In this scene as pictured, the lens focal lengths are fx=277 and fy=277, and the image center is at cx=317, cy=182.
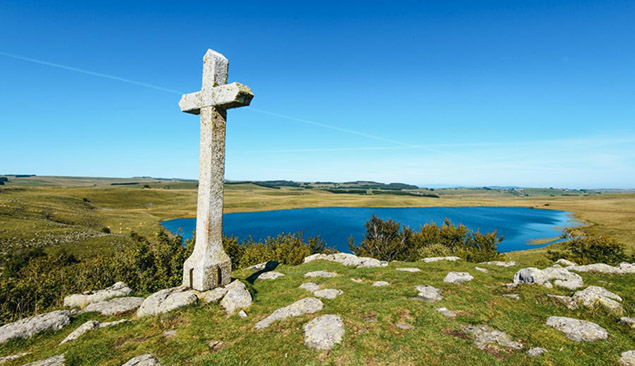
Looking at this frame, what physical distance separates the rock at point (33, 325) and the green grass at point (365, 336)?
0.82 ft

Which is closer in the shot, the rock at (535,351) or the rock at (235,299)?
the rock at (535,351)

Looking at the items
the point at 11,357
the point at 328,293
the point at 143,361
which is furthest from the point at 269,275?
the point at 11,357

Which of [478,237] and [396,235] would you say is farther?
[396,235]

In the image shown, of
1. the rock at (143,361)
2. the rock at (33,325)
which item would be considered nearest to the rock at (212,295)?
the rock at (143,361)

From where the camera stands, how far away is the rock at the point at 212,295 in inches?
373

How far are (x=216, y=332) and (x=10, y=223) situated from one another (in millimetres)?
71886

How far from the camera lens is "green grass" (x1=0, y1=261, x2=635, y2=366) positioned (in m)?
6.23

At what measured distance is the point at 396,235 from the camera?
42.3 meters

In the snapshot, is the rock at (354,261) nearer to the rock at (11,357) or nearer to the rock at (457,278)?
the rock at (457,278)

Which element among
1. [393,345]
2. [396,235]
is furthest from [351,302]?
Result: [396,235]

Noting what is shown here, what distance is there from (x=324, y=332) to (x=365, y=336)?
1039 mm

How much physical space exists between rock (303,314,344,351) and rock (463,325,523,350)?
11.1 feet

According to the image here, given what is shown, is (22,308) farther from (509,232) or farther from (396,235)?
(509,232)

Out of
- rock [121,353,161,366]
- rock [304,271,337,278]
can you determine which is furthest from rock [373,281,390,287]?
rock [121,353,161,366]
